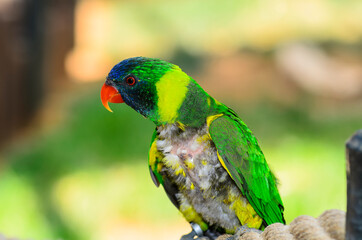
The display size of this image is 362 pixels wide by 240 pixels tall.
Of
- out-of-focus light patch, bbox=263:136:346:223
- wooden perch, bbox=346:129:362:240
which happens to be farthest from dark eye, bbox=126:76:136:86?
out-of-focus light patch, bbox=263:136:346:223

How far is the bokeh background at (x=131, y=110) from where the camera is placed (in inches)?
120

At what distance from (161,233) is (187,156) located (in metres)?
1.76

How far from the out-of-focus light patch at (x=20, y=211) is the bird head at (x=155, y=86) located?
171 cm

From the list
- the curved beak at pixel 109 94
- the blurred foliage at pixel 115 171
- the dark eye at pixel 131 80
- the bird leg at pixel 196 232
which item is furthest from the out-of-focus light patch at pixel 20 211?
the dark eye at pixel 131 80

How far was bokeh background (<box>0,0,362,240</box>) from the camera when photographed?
3049 mm

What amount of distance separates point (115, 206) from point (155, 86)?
1941mm

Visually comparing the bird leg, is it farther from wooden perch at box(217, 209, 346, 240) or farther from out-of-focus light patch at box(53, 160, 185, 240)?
out-of-focus light patch at box(53, 160, 185, 240)

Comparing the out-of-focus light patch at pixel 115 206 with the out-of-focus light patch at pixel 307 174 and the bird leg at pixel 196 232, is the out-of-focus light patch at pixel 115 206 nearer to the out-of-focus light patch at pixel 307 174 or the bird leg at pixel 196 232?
the out-of-focus light patch at pixel 307 174

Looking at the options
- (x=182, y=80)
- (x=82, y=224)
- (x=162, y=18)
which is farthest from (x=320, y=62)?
(x=182, y=80)

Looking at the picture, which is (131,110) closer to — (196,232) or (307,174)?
(307,174)

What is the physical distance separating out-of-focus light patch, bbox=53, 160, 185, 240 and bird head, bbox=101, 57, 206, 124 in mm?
1716

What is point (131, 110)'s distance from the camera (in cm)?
407

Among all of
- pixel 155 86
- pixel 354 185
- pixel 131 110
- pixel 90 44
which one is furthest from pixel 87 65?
pixel 354 185

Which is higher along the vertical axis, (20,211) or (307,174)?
(307,174)
